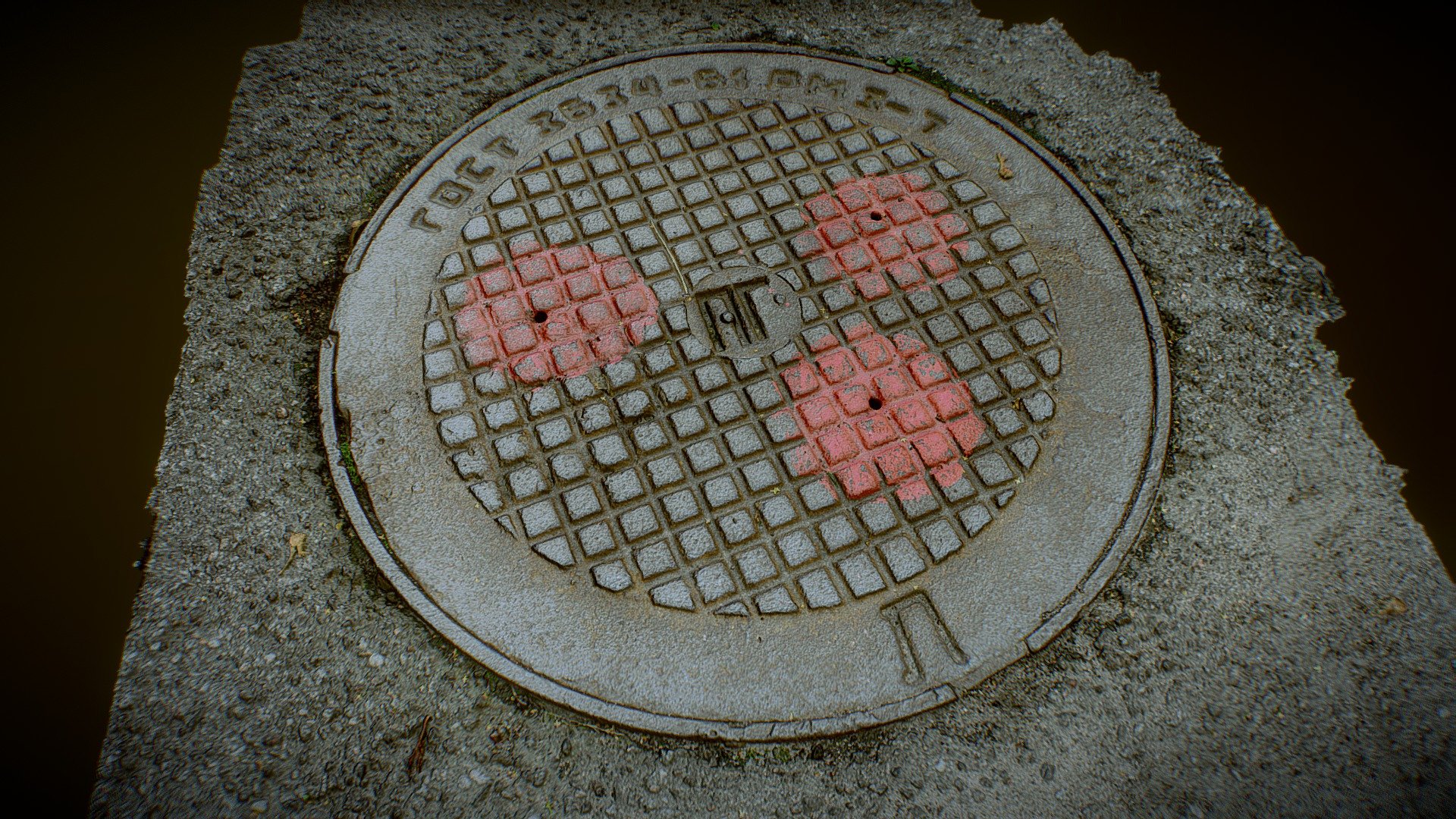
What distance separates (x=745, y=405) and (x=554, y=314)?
0.62 metres

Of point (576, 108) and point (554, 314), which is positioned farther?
point (576, 108)

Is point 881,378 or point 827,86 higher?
point 827,86

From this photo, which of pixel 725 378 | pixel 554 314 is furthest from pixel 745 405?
pixel 554 314

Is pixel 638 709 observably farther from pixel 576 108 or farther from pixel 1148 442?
pixel 576 108

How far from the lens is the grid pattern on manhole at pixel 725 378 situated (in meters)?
1.88

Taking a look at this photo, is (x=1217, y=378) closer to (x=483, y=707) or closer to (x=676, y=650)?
(x=676, y=650)

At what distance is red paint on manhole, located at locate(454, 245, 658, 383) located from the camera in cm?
208

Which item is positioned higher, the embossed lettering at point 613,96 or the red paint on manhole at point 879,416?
the embossed lettering at point 613,96

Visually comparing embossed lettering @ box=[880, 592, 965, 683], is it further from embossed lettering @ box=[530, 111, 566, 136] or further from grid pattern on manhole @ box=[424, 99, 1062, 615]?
embossed lettering @ box=[530, 111, 566, 136]

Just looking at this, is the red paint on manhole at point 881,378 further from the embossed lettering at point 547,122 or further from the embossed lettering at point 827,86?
the embossed lettering at point 547,122

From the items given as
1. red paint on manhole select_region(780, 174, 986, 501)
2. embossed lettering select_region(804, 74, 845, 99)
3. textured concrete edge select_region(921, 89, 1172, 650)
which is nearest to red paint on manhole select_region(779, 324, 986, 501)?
red paint on manhole select_region(780, 174, 986, 501)

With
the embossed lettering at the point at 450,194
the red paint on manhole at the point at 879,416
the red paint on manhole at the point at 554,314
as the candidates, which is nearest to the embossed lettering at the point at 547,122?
the embossed lettering at the point at 450,194

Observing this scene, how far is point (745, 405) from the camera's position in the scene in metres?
2.03

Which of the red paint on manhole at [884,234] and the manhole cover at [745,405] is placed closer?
the manhole cover at [745,405]
